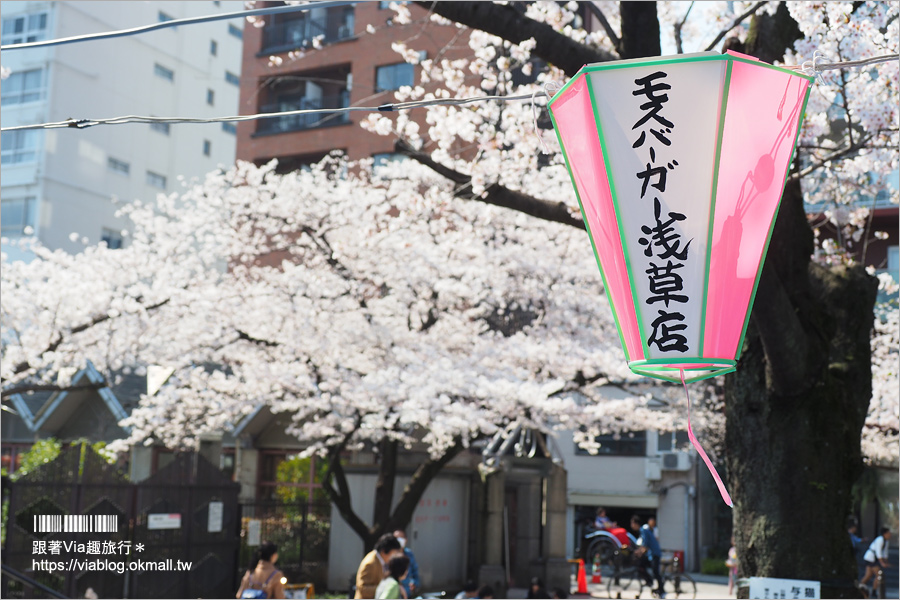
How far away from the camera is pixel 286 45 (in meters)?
32.2

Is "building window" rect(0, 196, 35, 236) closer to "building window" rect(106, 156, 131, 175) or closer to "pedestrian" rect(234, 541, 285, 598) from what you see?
"building window" rect(106, 156, 131, 175)

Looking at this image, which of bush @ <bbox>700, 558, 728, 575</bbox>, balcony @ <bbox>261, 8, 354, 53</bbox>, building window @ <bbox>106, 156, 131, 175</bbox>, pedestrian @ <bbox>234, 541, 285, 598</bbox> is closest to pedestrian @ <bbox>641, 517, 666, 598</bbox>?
bush @ <bbox>700, 558, 728, 575</bbox>

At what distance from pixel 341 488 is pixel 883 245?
20.7 m

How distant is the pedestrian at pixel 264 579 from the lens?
8336 mm

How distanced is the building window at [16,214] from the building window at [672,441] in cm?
2457

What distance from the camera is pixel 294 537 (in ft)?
56.5

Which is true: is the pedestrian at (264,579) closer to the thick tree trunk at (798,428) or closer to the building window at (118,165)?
the thick tree trunk at (798,428)

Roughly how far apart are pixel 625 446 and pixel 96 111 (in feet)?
79.8

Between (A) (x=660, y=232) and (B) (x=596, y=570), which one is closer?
(A) (x=660, y=232)

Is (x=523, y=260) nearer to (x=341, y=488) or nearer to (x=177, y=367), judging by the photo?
(x=341, y=488)

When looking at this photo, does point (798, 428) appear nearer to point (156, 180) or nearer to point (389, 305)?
point (389, 305)

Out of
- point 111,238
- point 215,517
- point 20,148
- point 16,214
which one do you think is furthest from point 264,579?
point 20,148

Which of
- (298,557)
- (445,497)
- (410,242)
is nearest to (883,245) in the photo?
(445,497)

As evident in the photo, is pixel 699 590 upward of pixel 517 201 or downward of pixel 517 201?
downward
